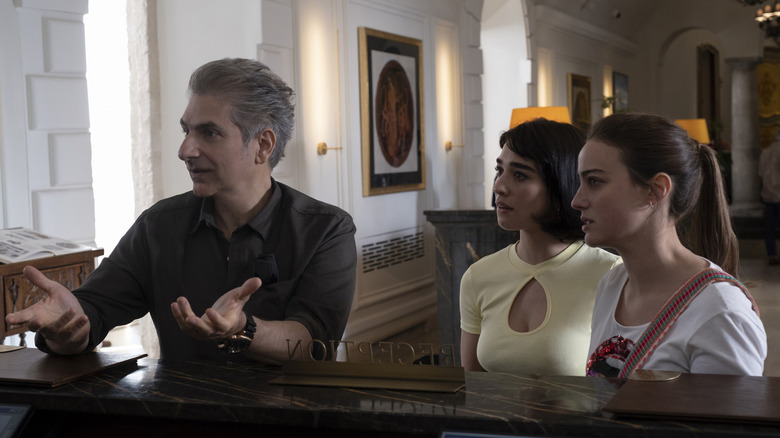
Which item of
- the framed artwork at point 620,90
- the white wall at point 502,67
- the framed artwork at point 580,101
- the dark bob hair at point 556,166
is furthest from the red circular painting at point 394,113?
the framed artwork at point 620,90

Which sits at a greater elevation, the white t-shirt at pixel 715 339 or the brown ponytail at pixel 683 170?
the brown ponytail at pixel 683 170

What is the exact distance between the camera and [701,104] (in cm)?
2120

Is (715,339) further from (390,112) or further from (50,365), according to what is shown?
(390,112)

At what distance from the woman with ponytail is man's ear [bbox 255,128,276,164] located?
88cm

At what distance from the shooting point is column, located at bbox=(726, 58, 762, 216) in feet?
54.2

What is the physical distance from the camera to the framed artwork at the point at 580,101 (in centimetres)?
1411

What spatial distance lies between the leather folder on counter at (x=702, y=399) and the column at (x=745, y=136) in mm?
15845

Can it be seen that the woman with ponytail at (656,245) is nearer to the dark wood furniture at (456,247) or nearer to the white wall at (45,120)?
the white wall at (45,120)

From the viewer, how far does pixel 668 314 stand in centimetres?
197

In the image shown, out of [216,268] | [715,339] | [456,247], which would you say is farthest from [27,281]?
[456,247]

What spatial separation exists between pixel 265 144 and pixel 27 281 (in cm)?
194

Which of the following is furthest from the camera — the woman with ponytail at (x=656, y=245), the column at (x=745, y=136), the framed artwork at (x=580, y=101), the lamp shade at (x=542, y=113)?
the column at (x=745, y=136)

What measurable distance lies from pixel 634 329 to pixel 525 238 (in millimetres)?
824

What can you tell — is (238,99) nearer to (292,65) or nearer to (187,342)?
(187,342)
